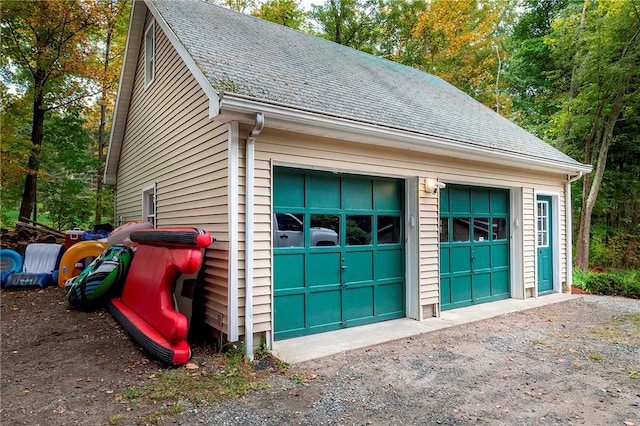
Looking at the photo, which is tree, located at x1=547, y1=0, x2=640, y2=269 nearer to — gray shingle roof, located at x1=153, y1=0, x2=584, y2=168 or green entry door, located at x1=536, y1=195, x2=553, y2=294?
green entry door, located at x1=536, y1=195, x2=553, y2=294

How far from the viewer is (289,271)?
4867mm

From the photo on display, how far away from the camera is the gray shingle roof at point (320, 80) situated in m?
4.86

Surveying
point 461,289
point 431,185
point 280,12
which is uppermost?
point 280,12

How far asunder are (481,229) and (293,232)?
419 centimetres

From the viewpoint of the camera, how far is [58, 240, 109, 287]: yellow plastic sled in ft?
24.5

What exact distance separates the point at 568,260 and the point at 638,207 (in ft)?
21.8

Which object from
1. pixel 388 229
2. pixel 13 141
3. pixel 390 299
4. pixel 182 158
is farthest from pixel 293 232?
pixel 13 141

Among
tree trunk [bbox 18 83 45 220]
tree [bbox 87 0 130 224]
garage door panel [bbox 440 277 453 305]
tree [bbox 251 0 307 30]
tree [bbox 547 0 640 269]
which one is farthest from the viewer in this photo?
tree [bbox 251 0 307 30]

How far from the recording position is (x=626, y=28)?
9664 mm

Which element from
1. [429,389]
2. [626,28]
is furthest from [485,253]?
[626,28]

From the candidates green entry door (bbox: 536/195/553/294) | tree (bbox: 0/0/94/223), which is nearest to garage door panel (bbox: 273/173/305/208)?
green entry door (bbox: 536/195/553/294)

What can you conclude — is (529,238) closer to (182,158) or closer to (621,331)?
(621,331)

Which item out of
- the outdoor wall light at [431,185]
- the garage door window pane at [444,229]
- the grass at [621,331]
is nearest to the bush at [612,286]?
the grass at [621,331]

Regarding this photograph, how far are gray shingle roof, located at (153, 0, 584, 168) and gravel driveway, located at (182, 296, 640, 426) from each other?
292 cm
